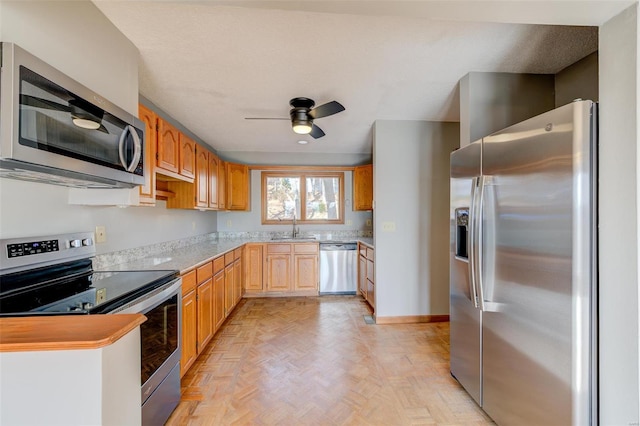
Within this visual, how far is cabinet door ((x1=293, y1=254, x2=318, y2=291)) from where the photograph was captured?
4180 mm

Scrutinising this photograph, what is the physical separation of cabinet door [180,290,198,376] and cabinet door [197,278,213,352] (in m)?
0.08

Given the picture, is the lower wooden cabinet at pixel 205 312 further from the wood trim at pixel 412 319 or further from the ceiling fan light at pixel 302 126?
the wood trim at pixel 412 319

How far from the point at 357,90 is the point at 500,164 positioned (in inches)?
52.8

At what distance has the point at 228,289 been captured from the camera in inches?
126

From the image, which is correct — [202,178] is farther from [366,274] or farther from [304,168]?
[366,274]

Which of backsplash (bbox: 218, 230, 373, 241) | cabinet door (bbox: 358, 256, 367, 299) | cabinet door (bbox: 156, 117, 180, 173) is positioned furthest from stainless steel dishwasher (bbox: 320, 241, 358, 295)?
cabinet door (bbox: 156, 117, 180, 173)

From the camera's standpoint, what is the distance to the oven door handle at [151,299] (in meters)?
1.31

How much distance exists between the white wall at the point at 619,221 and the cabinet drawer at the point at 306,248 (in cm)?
333

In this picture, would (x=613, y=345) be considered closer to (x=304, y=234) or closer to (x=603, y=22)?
(x=603, y=22)

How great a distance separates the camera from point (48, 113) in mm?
1016

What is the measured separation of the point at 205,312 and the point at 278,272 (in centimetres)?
177

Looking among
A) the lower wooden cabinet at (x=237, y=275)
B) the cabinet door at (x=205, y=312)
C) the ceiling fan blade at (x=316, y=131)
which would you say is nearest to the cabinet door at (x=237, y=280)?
the lower wooden cabinet at (x=237, y=275)

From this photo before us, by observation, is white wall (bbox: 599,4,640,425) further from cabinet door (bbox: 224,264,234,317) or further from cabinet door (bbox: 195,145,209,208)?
cabinet door (bbox: 195,145,209,208)

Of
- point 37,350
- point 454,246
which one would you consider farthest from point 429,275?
point 37,350
